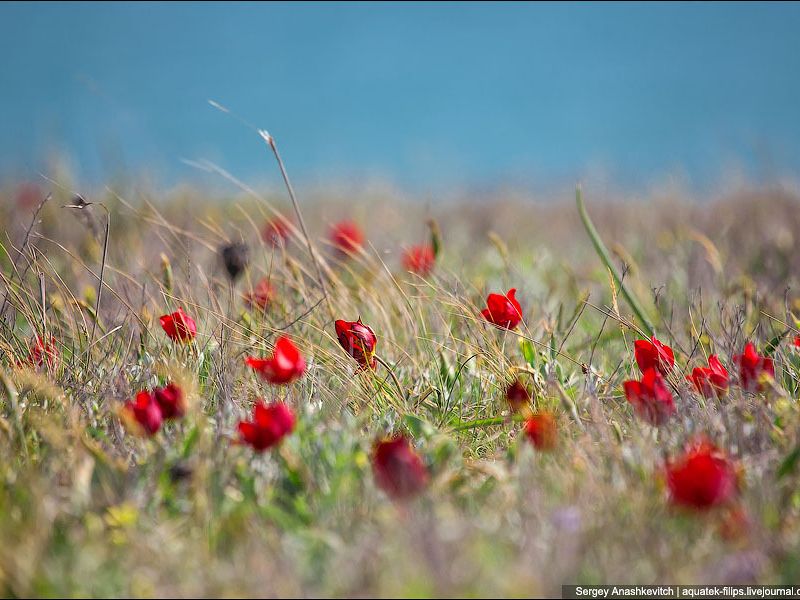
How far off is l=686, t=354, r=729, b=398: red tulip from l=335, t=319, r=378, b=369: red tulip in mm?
707

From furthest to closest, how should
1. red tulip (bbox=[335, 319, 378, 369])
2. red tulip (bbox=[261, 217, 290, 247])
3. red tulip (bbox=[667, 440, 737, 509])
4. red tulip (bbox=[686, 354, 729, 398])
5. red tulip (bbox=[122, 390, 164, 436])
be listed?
1. red tulip (bbox=[261, 217, 290, 247])
2. red tulip (bbox=[335, 319, 378, 369])
3. red tulip (bbox=[686, 354, 729, 398])
4. red tulip (bbox=[122, 390, 164, 436])
5. red tulip (bbox=[667, 440, 737, 509])

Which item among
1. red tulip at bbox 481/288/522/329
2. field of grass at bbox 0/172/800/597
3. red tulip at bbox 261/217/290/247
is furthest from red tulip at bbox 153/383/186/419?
red tulip at bbox 481/288/522/329

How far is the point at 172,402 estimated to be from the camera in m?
1.54

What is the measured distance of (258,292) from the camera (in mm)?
2447

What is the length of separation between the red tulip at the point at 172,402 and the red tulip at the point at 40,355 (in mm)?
444

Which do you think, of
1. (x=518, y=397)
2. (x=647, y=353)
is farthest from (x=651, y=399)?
(x=518, y=397)

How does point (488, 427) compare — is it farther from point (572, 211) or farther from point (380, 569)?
point (572, 211)

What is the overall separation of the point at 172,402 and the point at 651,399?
2.96 feet

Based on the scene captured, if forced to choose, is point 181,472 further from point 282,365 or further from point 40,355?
point 40,355

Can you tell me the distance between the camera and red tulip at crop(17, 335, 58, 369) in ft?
6.12

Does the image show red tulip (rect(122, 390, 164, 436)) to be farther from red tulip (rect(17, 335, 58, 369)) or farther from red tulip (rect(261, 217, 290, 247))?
red tulip (rect(261, 217, 290, 247))

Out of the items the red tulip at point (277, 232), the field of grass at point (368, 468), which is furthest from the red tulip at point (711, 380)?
the red tulip at point (277, 232)

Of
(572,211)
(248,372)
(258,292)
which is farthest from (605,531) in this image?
(572,211)

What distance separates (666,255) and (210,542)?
3.22 metres
